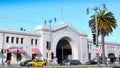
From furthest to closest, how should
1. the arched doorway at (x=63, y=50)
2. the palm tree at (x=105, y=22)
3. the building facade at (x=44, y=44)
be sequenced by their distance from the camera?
the arched doorway at (x=63, y=50) → the building facade at (x=44, y=44) → the palm tree at (x=105, y=22)

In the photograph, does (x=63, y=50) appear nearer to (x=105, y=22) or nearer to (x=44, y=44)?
(x=44, y=44)

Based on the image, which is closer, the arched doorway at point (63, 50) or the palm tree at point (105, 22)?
the palm tree at point (105, 22)

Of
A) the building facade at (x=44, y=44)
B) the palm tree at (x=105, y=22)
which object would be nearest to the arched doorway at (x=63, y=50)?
the building facade at (x=44, y=44)

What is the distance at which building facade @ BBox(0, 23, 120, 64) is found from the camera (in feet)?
251

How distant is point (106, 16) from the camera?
2398 inches

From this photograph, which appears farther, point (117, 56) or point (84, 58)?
point (117, 56)

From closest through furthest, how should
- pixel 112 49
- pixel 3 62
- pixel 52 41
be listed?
pixel 3 62 < pixel 52 41 < pixel 112 49

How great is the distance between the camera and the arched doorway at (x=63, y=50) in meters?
93.2

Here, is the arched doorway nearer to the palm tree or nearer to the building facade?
the building facade

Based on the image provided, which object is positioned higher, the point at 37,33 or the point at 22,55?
the point at 37,33

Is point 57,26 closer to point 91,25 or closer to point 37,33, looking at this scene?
point 37,33

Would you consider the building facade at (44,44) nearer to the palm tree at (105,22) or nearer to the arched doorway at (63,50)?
the arched doorway at (63,50)

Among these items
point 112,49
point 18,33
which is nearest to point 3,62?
point 18,33

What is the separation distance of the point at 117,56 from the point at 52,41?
39963 millimetres
